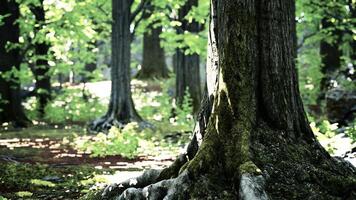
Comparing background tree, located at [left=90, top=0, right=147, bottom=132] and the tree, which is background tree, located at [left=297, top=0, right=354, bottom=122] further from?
the tree

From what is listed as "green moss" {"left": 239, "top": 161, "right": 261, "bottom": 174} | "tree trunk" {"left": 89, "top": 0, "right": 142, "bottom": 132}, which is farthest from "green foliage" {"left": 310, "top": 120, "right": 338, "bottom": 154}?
"tree trunk" {"left": 89, "top": 0, "right": 142, "bottom": 132}

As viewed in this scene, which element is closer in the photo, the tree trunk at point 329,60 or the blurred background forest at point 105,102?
the blurred background forest at point 105,102

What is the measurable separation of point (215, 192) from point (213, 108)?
3.46 feet

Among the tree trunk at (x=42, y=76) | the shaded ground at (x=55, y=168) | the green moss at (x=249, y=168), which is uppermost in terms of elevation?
the tree trunk at (x=42, y=76)

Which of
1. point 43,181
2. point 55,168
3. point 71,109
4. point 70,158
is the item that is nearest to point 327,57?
point 71,109

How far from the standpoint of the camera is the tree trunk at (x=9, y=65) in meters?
17.0

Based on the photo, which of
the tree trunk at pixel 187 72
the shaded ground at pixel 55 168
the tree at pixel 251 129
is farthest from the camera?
the tree trunk at pixel 187 72

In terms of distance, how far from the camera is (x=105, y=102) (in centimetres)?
2678

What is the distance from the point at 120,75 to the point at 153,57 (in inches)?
568

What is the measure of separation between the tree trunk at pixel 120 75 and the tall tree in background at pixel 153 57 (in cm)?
1299

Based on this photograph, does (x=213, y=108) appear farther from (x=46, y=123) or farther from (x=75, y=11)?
(x=46, y=123)

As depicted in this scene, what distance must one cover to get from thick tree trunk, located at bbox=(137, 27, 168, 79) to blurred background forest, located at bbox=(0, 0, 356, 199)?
9.17ft

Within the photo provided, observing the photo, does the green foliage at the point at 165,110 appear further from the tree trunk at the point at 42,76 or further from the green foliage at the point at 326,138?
the green foliage at the point at 326,138

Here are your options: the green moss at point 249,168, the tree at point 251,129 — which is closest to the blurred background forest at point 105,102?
the tree at point 251,129
